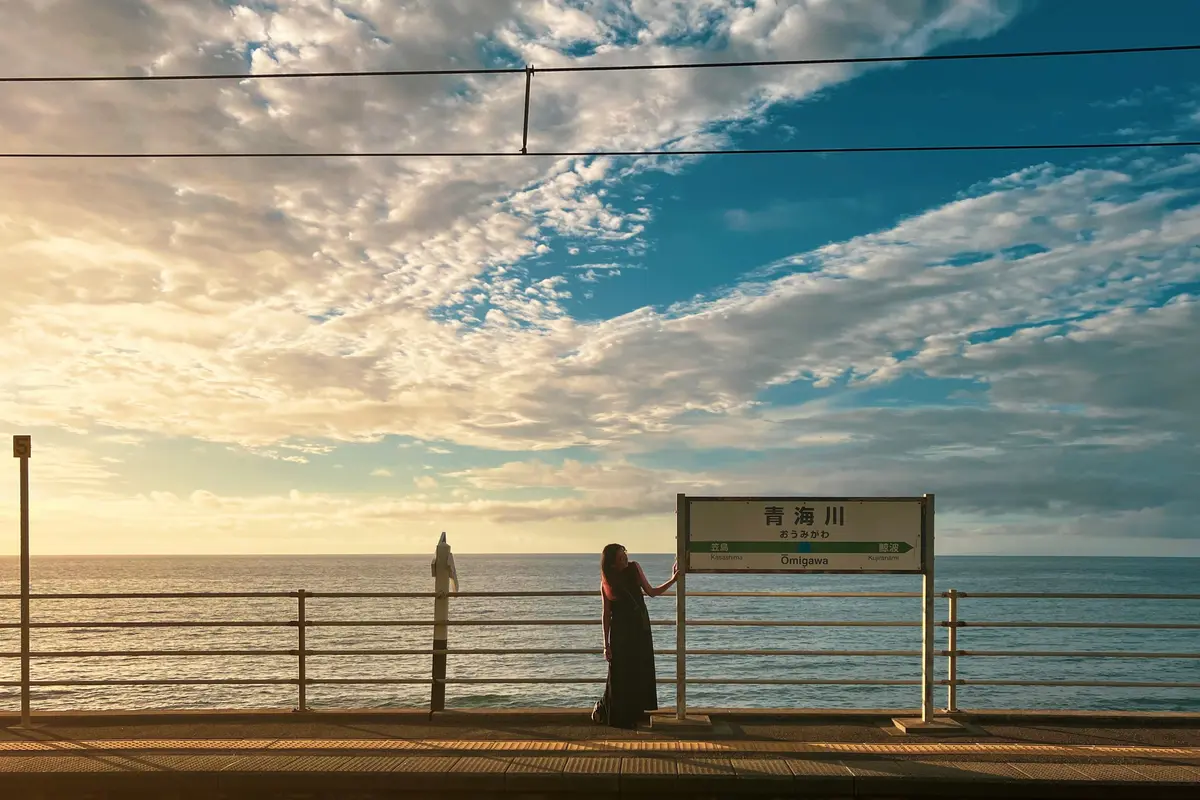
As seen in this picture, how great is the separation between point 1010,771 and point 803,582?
129 metres

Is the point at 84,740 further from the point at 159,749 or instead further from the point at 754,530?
the point at 754,530

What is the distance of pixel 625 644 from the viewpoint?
28.1 feet

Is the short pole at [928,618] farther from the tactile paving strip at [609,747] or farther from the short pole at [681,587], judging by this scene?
the short pole at [681,587]

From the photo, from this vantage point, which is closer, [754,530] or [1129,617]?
[754,530]

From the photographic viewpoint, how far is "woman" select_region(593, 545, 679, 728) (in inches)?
332

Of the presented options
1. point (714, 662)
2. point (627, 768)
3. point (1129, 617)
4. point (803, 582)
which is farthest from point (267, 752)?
point (803, 582)

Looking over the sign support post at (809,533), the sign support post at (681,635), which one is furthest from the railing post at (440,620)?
the sign support post at (809,533)

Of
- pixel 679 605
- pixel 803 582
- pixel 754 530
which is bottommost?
pixel 803 582

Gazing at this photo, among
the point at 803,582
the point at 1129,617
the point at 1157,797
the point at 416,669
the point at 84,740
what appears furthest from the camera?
the point at 803,582

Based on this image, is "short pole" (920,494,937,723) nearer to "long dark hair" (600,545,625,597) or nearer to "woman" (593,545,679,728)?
"woman" (593,545,679,728)

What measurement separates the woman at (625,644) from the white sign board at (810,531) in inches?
19.2

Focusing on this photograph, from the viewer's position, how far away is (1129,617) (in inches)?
2985

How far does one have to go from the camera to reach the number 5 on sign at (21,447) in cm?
882

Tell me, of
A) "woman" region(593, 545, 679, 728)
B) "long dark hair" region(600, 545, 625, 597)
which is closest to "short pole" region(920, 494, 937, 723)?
"woman" region(593, 545, 679, 728)
